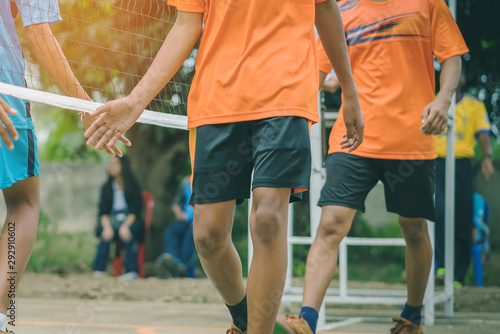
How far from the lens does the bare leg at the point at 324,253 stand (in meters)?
3.56

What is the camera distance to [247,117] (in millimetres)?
2615

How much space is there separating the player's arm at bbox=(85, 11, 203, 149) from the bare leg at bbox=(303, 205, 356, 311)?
1.41 metres

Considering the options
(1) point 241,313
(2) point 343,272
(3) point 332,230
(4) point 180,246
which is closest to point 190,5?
(1) point 241,313

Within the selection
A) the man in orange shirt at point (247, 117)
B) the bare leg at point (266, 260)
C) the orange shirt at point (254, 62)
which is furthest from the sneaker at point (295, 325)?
the orange shirt at point (254, 62)

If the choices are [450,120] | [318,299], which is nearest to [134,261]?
[450,120]

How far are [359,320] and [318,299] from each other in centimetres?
181

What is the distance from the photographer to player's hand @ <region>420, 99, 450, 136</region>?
3604mm

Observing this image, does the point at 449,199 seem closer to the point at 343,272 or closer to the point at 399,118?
the point at 343,272

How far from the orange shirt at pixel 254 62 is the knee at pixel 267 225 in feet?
1.18

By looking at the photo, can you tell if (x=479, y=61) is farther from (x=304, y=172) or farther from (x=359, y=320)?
(x=304, y=172)

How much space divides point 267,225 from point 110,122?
0.68 metres

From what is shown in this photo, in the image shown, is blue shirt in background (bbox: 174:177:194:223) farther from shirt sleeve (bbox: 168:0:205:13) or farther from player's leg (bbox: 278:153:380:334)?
shirt sleeve (bbox: 168:0:205:13)

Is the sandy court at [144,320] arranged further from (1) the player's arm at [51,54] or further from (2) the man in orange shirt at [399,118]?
(1) the player's arm at [51,54]

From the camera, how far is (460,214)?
6871mm
